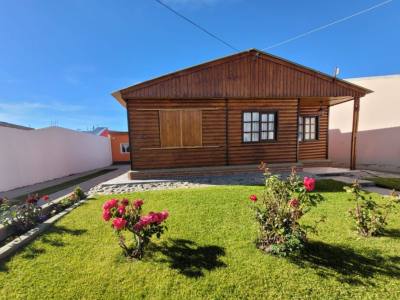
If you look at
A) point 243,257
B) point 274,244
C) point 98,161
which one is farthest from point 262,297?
point 98,161

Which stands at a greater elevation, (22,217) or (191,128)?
(191,128)

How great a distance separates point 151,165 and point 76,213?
3085 mm

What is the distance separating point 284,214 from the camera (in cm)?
248

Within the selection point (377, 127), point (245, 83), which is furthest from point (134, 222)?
point (377, 127)

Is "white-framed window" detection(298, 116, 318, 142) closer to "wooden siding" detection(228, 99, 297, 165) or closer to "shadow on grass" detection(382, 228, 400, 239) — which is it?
"wooden siding" detection(228, 99, 297, 165)

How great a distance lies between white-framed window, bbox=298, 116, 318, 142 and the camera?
362 inches

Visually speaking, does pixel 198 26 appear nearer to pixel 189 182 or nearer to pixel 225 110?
pixel 225 110

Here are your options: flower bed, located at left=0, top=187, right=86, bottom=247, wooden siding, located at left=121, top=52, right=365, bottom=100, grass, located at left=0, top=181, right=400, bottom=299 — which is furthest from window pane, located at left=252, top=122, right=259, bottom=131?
flower bed, located at left=0, top=187, right=86, bottom=247

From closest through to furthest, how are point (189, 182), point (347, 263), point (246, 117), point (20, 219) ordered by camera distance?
1. point (347, 263)
2. point (20, 219)
3. point (189, 182)
4. point (246, 117)

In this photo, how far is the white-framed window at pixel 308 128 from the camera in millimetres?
9195

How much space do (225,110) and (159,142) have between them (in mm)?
2837

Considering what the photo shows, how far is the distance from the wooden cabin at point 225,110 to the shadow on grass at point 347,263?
5024 mm

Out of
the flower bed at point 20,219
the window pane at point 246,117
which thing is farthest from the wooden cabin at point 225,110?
the flower bed at point 20,219

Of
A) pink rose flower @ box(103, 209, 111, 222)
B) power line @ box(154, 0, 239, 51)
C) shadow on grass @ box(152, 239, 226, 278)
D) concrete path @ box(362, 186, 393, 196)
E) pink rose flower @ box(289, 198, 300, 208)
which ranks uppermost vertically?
power line @ box(154, 0, 239, 51)
